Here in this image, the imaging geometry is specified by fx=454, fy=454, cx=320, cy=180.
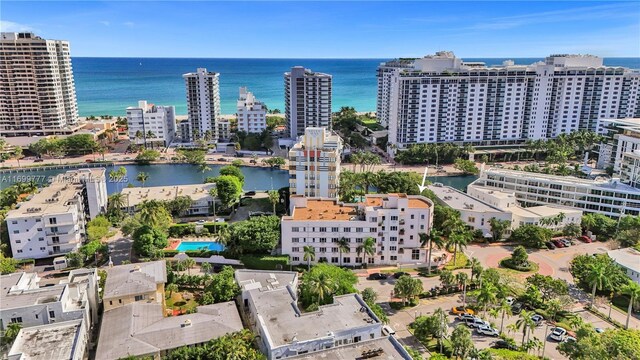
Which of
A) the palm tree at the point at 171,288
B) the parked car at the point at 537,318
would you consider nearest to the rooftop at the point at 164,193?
the palm tree at the point at 171,288

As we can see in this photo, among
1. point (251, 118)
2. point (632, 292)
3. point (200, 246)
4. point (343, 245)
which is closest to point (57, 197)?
point (200, 246)

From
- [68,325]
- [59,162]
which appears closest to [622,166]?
[68,325]

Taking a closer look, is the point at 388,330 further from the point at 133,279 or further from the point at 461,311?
the point at 133,279

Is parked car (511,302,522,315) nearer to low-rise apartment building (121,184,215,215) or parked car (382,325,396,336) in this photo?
parked car (382,325,396,336)

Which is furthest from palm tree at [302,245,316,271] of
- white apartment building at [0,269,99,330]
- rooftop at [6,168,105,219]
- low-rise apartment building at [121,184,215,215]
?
rooftop at [6,168,105,219]

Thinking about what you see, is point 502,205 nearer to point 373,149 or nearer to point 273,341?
point 273,341

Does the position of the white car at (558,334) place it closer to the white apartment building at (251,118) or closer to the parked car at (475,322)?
the parked car at (475,322)

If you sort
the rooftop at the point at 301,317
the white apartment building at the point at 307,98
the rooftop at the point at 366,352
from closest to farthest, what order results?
the rooftop at the point at 366,352 < the rooftop at the point at 301,317 < the white apartment building at the point at 307,98
